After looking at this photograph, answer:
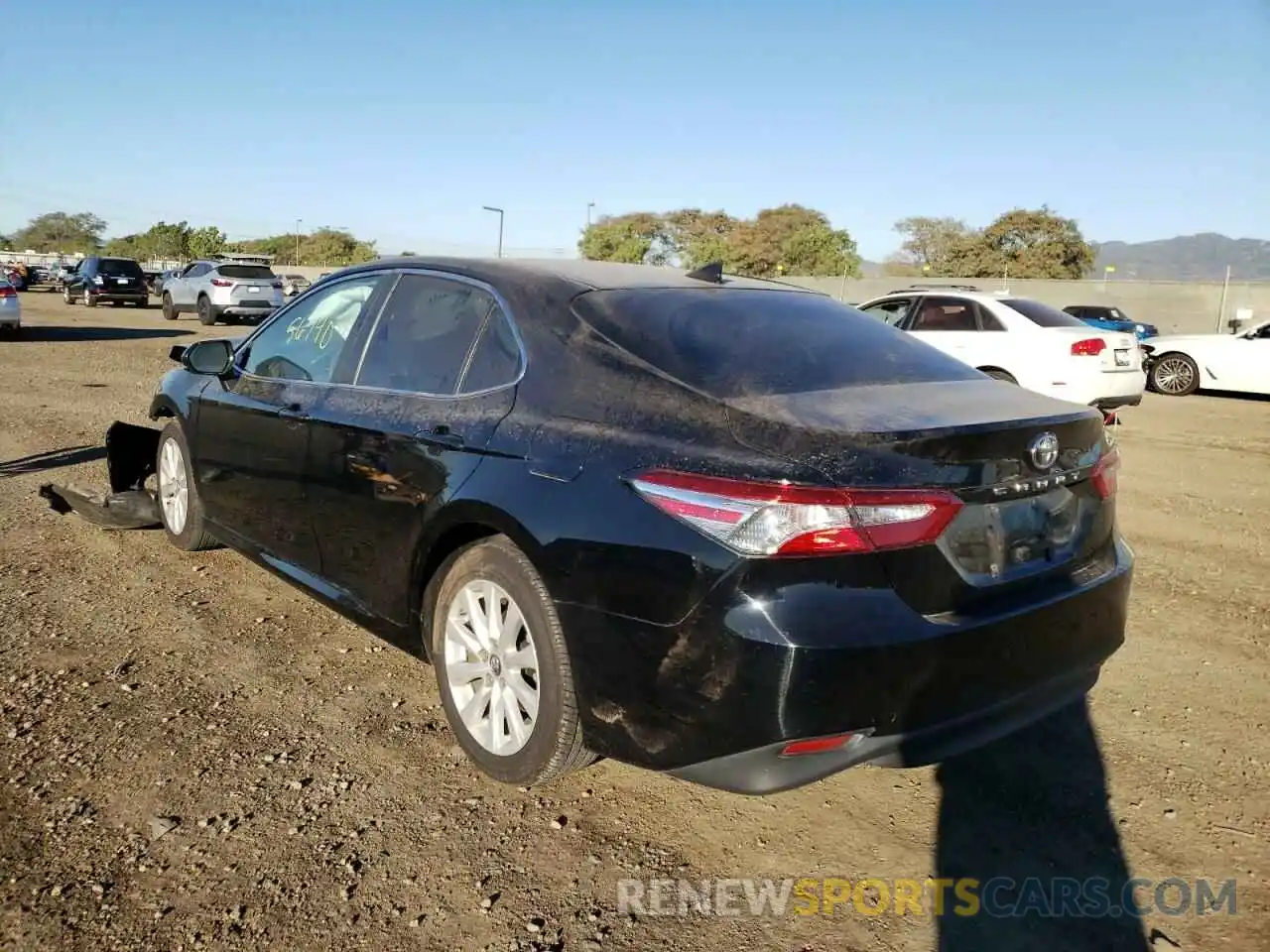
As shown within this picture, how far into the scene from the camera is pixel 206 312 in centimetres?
2461

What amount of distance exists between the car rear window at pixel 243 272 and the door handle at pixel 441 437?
23.8 metres

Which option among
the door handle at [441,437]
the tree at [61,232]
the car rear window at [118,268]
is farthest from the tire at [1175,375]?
the tree at [61,232]

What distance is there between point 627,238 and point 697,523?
254 ft

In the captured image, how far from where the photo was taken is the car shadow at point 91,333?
1866cm

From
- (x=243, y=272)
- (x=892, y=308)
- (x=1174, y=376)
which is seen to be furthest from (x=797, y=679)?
(x=243, y=272)

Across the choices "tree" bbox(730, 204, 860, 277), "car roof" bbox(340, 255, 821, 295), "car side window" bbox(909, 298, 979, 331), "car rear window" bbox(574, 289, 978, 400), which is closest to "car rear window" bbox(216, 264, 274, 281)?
"car side window" bbox(909, 298, 979, 331)

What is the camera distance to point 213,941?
2.24m

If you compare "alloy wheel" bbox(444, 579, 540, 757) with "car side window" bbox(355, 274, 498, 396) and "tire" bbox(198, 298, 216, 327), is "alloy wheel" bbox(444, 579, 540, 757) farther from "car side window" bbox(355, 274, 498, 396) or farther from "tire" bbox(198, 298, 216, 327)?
"tire" bbox(198, 298, 216, 327)

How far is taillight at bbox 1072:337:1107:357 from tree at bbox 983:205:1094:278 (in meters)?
51.3

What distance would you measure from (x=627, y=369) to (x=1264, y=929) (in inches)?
85.8

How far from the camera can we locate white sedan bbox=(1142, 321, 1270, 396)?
14.8 metres

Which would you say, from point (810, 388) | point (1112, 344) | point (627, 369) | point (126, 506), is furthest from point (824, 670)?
point (1112, 344)

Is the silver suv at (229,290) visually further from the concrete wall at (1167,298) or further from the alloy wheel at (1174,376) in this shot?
the concrete wall at (1167,298)

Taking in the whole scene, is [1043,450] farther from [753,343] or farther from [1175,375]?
[1175,375]
